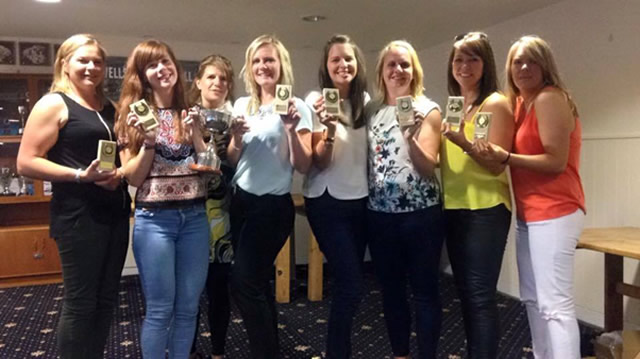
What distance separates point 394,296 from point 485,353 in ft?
1.26

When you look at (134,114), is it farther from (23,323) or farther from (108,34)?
(108,34)

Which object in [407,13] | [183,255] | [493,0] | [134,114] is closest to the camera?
[134,114]

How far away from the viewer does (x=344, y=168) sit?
1.95 meters

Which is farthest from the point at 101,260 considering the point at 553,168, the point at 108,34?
the point at 108,34

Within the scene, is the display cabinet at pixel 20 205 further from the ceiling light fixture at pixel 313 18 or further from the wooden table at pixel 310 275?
the ceiling light fixture at pixel 313 18

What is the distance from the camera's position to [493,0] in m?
3.22

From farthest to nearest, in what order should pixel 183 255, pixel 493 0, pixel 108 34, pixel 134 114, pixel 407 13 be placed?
pixel 108 34, pixel 407 13, pixel 493 0, pixel 183 255, pixel 134 114

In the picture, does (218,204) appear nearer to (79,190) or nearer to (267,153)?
(267,153)

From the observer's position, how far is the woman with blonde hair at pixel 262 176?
74.2 inches

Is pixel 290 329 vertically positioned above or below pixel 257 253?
below

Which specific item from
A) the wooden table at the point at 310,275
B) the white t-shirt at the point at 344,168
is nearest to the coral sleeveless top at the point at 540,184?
the white t-shirt at the point at 344,168

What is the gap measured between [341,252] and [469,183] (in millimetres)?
527

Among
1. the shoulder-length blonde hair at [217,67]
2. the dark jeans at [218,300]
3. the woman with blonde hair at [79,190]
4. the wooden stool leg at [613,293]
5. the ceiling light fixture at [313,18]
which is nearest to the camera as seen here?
the woman with blonde hair at [79,190]

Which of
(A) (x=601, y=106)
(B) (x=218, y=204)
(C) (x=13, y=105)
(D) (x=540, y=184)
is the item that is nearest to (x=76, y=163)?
(B) (x=218, y=204)
